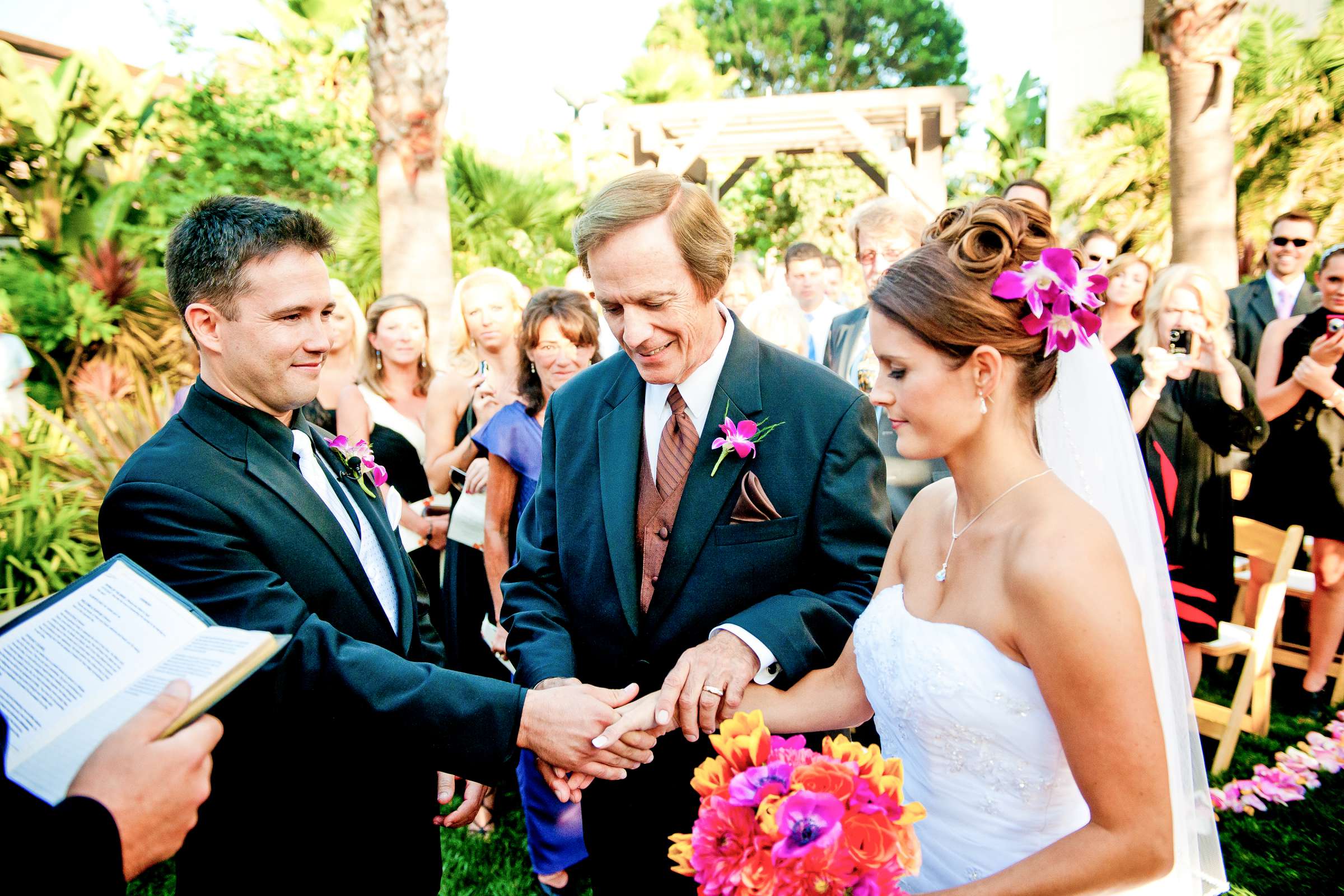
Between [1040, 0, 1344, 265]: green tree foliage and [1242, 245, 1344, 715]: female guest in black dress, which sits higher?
[1040, 0, 1344, 265]: green tree foliage

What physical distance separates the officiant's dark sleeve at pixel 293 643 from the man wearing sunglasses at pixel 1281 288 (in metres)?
6.22

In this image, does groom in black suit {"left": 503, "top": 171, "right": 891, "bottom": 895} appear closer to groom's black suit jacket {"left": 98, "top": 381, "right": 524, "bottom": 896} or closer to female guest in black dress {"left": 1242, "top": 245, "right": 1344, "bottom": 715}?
groom's black suit jacket {"left": 98, "top": 381, "right": 524, "bottom": 896}

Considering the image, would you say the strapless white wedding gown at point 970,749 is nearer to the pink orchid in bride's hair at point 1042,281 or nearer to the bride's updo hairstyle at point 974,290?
the bride's updo hairstyle at point 974,290

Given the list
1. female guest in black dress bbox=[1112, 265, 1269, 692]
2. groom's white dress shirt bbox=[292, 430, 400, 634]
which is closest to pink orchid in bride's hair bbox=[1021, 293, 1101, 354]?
groom's white dress shirt bbox=[292, 430, 400, 634]

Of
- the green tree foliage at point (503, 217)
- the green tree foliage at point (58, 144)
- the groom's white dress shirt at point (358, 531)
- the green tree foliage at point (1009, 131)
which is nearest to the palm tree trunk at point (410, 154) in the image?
the green tree foliage at point (503, 217)

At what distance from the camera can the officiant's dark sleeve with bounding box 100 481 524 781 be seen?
194 centimetres

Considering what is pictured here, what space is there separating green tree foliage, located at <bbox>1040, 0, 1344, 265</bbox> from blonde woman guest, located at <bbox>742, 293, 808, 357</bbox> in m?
8.98

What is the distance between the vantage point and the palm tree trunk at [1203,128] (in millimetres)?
7875

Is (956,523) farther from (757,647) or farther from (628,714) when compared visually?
(628,714)

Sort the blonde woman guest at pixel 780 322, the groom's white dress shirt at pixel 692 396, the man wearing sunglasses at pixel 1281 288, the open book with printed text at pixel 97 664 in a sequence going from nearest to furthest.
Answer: the open book with printed text at pixel 97 664 < the groom's white dress shirt at pixel 692 396 < the blonde woman guest at pixel 780 322 < the man wearing sunglasses at pixel 1281 288

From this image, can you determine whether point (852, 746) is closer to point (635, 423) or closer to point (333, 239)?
point (635, 423)

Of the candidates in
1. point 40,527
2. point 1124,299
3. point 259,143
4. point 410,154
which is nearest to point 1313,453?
point 1124,299

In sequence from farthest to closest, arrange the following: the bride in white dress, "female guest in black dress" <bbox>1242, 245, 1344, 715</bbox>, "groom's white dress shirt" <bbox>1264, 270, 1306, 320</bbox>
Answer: "groom's white dress shirt" <bbox>1264, 270, 1306, 320</bbox>
"female guest in black dress" <bbox>1242, 245, 1344, 715</bbox>
the bride in white dress

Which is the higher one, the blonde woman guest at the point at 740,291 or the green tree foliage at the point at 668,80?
the green tree foliage at the point at 668,80
